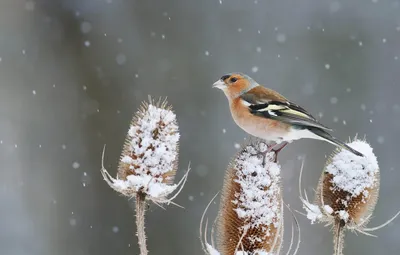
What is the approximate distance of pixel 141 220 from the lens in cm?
339

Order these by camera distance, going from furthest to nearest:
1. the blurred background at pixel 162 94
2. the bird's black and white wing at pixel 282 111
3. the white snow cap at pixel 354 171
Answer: the blurred background at pixel 162 94 → the bird's black and white wing at pixel 282 111 → the white snow cap at pixel 354 171

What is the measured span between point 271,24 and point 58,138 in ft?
17.5

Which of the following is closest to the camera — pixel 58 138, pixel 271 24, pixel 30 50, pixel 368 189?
pixel 368 189

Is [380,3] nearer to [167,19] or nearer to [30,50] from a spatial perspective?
[167,19]

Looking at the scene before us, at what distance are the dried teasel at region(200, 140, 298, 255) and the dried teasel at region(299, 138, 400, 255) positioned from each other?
15.4 inches

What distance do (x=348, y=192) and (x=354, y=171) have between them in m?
Result: 0.14

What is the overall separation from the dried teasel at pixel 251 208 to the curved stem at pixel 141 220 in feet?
1.22

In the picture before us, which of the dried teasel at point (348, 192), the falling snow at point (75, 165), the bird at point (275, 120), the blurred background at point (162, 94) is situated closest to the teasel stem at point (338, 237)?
the dried teasel at point (348, 192)

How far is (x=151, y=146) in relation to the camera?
366cm

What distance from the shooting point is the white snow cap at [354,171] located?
Result: 398 centimetres

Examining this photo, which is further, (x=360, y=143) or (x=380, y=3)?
(x=380, y=3)

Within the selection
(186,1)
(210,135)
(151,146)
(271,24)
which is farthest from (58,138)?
(151,146)

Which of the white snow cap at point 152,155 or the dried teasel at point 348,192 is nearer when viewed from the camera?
the white snow cap at point 152,155

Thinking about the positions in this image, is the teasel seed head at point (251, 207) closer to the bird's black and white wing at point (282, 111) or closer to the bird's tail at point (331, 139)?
the bird's tail at point (331, 139)
